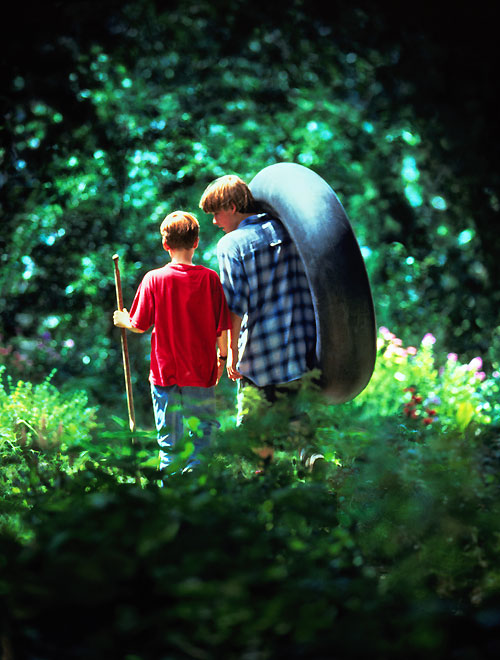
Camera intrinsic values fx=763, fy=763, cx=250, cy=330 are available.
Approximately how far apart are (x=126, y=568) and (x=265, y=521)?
1.55 ft

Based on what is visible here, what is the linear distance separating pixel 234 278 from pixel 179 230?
1.31 feet

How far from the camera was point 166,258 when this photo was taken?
19.9 ft

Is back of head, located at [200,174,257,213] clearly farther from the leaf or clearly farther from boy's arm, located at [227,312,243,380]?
the leaf

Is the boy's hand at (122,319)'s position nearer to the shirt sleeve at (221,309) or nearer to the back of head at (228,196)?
the shirt sleeve at (221,309)

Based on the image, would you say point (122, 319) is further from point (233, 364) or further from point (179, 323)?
point (233, 364)

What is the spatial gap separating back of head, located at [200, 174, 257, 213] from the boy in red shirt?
123mm

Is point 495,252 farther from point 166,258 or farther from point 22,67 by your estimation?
point 22,67

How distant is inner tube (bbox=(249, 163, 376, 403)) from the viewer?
9.68 ft

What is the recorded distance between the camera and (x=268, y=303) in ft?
10.8

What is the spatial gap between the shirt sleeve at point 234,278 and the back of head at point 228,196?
0.27 m

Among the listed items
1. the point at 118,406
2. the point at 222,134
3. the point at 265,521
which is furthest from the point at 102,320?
the point at 265,521

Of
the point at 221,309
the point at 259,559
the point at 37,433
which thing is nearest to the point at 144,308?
the point at 221,309

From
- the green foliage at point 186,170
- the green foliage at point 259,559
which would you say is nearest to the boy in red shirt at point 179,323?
the green foliage at point 259,559

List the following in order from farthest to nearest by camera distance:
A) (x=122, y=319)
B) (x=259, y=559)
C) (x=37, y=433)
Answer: (x=37, y=433) < (x=122, y=319) < (x=259, y=559)
